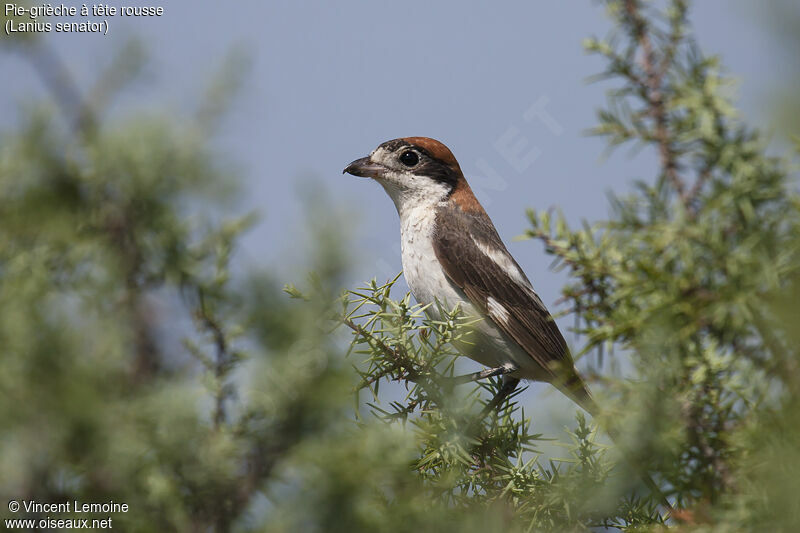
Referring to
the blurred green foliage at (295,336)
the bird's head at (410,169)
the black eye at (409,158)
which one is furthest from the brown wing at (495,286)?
the blurred green foliage at (295,336)

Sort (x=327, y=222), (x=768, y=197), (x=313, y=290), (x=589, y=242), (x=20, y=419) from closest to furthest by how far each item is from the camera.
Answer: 1. (x=20, y=419)
2. (x=768, y=197)
3. (x=313, y=290)
4. (x=327, y=222)
5. (x=589, y=242)

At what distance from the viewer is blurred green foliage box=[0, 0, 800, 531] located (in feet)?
4.83

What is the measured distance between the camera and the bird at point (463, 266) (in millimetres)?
4926

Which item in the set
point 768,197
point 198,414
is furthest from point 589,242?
point 198,414

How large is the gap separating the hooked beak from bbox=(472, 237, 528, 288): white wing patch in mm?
947

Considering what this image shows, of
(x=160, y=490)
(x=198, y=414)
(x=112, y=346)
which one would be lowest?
(x=160, y=490)

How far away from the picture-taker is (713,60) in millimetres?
1900

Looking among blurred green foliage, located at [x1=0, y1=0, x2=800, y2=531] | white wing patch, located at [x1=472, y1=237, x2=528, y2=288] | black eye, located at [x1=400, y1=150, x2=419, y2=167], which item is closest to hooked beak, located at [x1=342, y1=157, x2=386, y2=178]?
black eye, located at [x1=400, y1=150, x2=419, y2=167]

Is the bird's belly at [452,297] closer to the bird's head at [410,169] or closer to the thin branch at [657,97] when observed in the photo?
the bird's head at [410,169]

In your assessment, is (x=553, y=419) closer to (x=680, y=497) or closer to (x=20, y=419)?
(x=680, y=497)

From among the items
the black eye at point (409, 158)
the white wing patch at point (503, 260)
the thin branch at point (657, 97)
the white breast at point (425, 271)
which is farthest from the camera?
the black eye at point (409, 158)

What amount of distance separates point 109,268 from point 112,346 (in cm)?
28

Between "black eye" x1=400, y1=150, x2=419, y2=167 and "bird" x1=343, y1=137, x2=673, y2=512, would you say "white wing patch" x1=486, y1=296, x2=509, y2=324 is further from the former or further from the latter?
"black eye" x1=400, y1=150, x2=419, y2=167

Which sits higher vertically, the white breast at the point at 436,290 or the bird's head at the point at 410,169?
the bird's head at the point at 410,169
